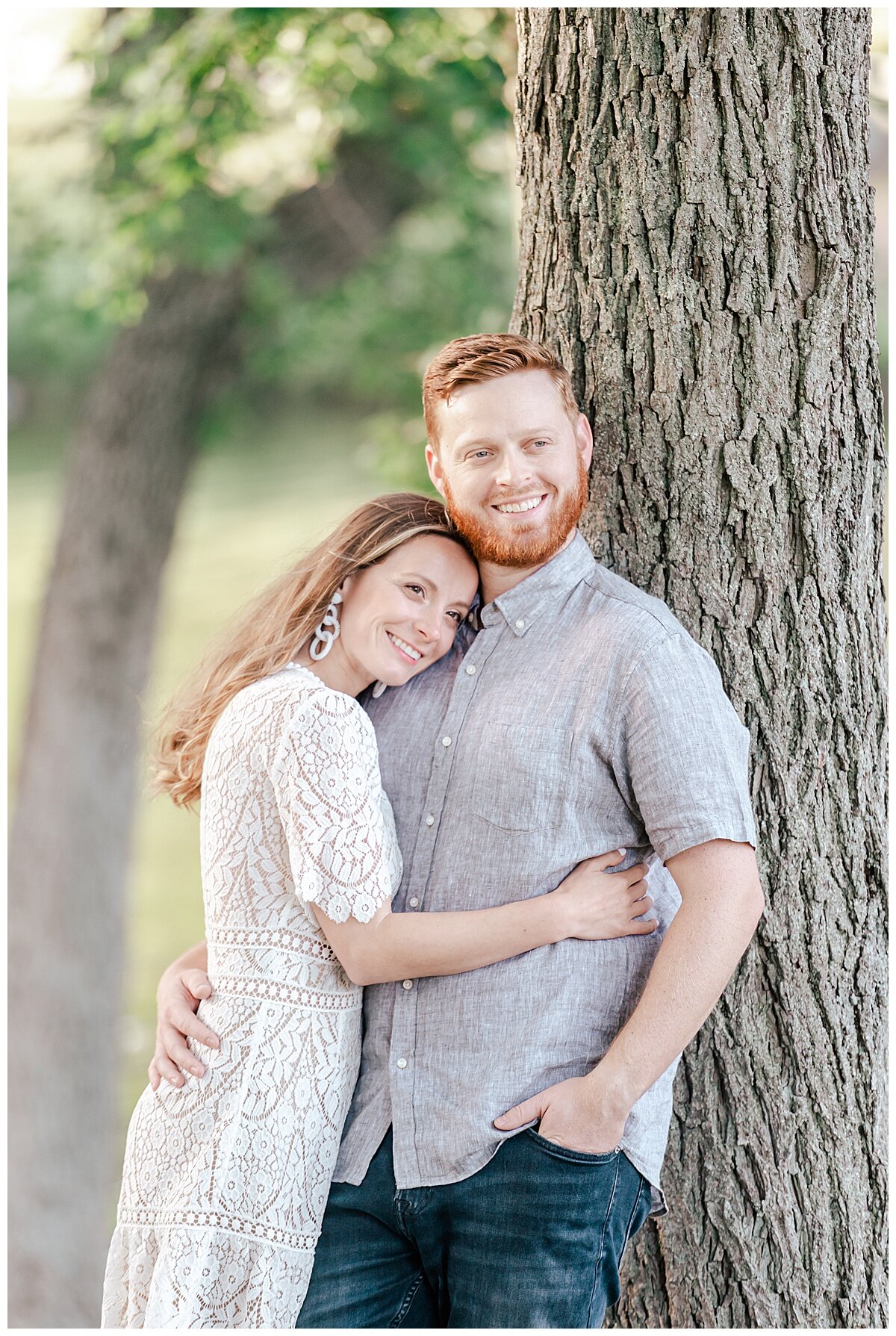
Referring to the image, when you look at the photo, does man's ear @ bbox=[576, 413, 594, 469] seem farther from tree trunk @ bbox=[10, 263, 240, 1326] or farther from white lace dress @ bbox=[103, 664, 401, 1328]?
tree trunk @ bbox=[10, 263, 240, 1326]

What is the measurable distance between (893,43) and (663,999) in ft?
7.38

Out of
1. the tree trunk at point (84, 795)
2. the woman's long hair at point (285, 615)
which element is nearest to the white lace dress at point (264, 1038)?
the woman's long hair at point (285, 615)

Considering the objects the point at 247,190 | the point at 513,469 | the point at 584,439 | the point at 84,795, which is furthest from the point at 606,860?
the point at 84,795

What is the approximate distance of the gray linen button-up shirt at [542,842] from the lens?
1914 millimetres

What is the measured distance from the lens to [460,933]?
1.91 m

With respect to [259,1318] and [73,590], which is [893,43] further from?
[73,590]

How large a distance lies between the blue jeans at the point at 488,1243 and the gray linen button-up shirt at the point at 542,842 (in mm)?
40

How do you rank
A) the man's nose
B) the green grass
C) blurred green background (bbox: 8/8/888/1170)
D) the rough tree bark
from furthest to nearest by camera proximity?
the green grass < the rough tree bark < blurred green background (bbox: 8/8/888/1170) < the man's nose

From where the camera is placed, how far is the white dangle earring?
7.28ft

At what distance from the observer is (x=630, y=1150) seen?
1.96 meters

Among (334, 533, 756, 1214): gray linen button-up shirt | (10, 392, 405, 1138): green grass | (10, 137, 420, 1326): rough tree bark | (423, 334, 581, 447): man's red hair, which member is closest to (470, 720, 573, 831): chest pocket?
(334, 533, 756, 1214): gray linen button-up shirt

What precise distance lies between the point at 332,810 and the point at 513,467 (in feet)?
2.25

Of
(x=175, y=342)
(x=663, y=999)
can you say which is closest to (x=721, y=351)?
(x=663, y=999)

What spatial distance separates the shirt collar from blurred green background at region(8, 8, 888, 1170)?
471mm
